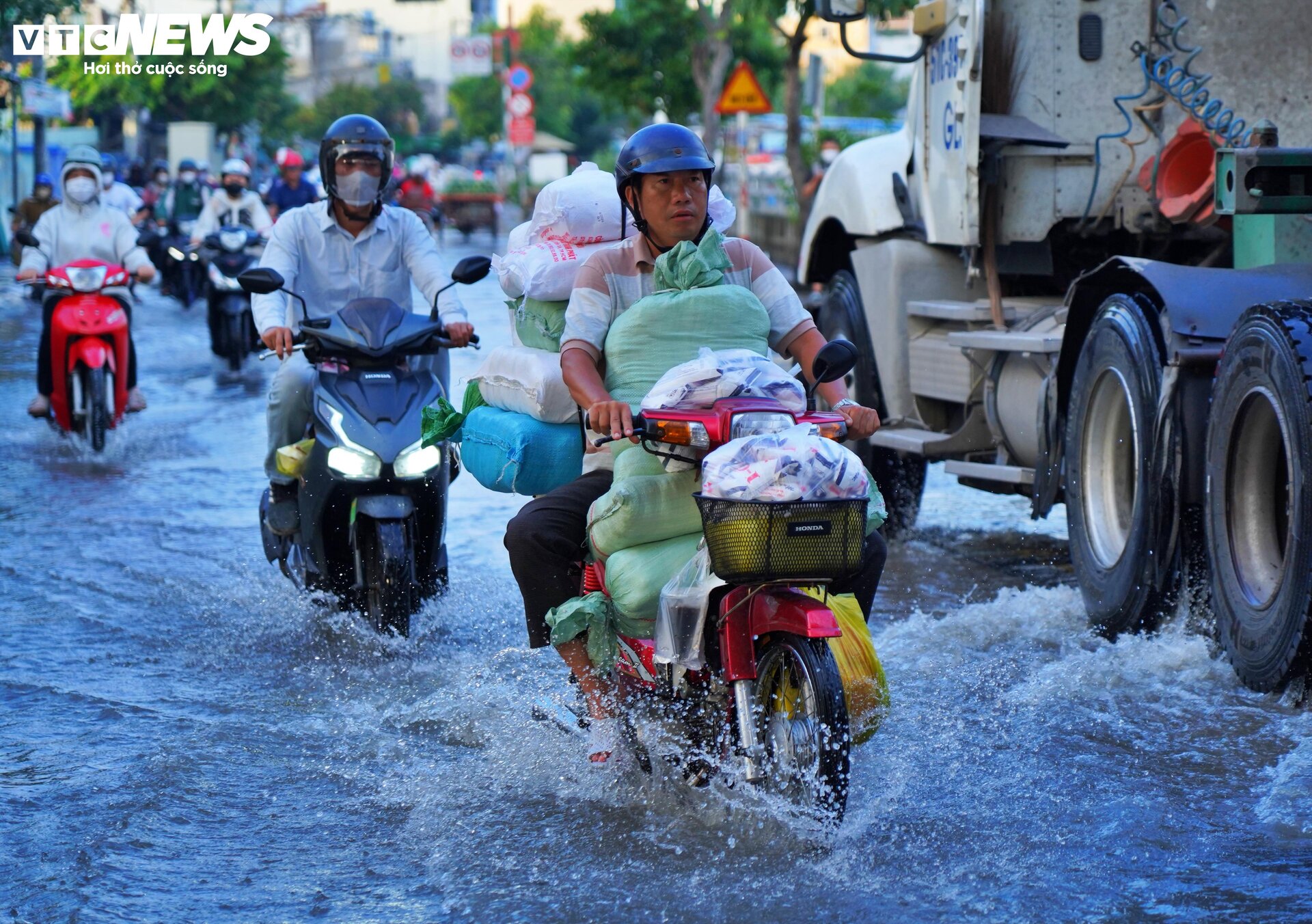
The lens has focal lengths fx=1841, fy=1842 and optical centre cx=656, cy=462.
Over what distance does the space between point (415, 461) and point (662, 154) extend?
7.21 ft

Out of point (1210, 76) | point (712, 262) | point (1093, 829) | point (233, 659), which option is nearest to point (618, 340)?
point (712, 262)

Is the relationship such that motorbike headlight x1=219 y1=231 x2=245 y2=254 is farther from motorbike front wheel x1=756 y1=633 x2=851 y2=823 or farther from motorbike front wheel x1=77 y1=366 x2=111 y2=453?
motorbike front wheel x1=756 y1=633 x2=851 y2=823

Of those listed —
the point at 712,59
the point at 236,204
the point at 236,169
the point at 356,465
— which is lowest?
the point at 356,465

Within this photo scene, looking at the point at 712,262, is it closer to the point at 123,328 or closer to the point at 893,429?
the point at 893,429

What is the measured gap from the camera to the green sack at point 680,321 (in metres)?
4.66

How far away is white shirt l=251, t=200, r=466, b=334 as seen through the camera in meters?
7.14

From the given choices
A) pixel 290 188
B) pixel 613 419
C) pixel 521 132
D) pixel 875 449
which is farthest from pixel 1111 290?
pixel 521 132

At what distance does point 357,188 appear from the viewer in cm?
711

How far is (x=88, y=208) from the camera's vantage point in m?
12.2

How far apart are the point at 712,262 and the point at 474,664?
2.11m

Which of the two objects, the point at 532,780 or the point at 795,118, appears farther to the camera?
the point at 795,118

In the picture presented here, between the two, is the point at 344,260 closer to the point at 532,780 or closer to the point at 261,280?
the point at 261,280

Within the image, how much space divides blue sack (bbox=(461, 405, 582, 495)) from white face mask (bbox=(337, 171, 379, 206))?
2.24 meters

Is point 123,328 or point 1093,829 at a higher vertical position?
point 123,328
